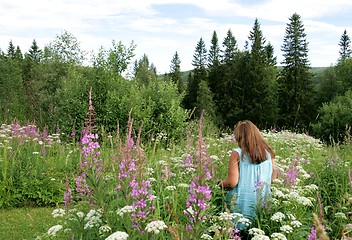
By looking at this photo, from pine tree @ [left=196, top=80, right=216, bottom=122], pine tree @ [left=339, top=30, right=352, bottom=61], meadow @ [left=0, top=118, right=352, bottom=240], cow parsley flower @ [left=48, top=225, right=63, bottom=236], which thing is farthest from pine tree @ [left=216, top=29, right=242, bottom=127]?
cow parsley flower @ [left=48, top=225, right=63, bottom=236]

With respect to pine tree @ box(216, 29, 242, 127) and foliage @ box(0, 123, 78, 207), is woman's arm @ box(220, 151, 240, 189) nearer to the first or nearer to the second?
foliage @ box(0, 123, 78, 207)

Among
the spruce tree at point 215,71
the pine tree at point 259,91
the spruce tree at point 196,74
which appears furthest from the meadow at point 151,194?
the spruce tree at point 196,74

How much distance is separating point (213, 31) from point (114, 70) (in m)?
47.2

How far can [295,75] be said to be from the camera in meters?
45.1

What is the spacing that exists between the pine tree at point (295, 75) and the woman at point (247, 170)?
40.9 m

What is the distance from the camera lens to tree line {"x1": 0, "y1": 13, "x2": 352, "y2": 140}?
43.6 ft

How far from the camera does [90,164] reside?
3746mm

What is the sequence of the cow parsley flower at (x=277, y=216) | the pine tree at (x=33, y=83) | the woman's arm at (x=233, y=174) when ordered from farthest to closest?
the pine tree at (x=33, y=83), the woman's arm at (x=233, y=174), the cow parsley flower at (x=277, y=216)

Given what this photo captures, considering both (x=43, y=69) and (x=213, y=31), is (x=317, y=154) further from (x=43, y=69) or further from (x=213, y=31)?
(x=213, y=31)

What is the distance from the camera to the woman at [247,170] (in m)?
4.96

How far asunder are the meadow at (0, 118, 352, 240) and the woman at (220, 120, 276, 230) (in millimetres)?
176

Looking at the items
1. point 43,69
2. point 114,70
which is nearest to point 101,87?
point 114,70

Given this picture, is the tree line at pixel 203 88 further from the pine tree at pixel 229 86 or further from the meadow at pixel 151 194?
the meadow at pixel 151 194

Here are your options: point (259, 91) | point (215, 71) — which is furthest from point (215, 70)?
point (259, 91)
